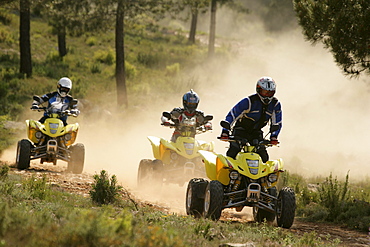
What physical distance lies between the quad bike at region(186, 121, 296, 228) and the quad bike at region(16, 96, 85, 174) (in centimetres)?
599

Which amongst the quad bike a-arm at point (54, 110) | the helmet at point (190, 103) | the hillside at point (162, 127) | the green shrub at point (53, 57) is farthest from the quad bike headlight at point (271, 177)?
the green shrub at point (53, 57)

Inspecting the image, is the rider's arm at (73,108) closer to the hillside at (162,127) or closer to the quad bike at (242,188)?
the hillside at (162,127)

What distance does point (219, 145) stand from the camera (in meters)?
25.3

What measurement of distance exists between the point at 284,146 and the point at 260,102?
57.3ft

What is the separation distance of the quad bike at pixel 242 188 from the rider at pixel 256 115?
0.24m

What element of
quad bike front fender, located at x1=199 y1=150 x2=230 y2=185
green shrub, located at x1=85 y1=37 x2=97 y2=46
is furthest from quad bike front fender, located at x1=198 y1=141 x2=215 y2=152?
green shrub, located at x1=85 y1=37 x2=97 y2=46

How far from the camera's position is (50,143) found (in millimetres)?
15023

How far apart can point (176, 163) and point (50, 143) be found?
355cm

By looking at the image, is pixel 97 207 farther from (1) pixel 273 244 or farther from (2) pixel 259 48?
(2) pixel 259 48

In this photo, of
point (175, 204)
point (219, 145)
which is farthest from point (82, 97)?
point (175, 204)

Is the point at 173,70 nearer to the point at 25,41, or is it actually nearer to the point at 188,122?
the point at 25,41

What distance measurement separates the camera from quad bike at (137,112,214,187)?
13578 mm

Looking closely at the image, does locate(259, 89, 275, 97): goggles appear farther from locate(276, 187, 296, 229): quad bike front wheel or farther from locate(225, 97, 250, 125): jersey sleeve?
locate(276, 187, 296, 229): quad bike front wheel

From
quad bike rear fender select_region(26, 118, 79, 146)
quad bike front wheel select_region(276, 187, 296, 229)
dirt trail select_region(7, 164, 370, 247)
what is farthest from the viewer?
quad bike rear fender select_region(26, 118, 79, 146)
